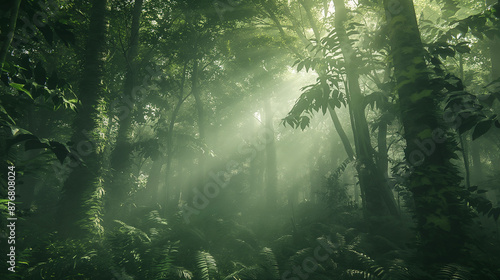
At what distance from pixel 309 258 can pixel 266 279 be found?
1.05 meters

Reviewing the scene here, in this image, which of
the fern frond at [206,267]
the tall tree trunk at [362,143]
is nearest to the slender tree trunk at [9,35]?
the fern frond at [206,267]

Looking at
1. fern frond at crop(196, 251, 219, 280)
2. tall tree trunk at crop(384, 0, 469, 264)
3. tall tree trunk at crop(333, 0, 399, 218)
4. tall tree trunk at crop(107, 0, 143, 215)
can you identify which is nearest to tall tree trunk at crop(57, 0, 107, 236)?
fern frond at crop(196, 251, 219, 280)

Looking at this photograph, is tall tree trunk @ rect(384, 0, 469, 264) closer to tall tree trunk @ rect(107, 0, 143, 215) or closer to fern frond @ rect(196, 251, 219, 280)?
fern frond @ rect(196, 251, 219, 280)

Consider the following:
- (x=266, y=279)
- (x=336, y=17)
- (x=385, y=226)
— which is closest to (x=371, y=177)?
(x=385, y=226)

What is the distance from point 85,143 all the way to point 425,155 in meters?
6.22

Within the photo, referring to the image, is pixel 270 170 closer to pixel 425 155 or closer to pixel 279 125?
pixel 279 125

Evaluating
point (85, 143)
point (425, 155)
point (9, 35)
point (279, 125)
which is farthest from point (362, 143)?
point (85, 143)

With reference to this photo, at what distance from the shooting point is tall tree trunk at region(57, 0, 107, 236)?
5.35 meters

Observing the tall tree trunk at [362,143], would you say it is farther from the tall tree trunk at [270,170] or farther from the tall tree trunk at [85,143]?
the tall tree trunk at [270,170]

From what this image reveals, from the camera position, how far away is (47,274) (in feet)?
13.4

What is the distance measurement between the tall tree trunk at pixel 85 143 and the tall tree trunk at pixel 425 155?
559cm

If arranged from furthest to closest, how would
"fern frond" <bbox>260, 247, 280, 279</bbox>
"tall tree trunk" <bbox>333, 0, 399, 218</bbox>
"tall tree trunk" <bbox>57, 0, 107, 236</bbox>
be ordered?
"tall tree trunk" <bbox>57, 0, 107, 236</bbox> < "tall tree trunk" <bbox>333, 0, 399, 218</bbox> < "fern frond" <bbox>260, 247, 280, 279</bbox>

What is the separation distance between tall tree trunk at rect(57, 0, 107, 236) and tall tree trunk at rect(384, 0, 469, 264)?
5.59 m

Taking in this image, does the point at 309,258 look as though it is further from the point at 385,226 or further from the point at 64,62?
the point at 64,62
